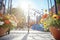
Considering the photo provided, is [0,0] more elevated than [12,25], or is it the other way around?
[0,0]

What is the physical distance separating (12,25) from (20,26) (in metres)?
8.29

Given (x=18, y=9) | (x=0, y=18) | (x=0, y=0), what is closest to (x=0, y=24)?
(x=0, y=18)

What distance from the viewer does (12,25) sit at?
482 cm

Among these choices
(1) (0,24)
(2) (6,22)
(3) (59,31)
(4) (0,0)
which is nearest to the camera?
(3) (59,31)

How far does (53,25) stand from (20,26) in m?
9.84

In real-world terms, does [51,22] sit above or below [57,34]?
above

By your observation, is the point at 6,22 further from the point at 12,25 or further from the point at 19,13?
the point at 19,13

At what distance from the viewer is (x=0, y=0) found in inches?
307

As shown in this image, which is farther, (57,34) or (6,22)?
(6,22)

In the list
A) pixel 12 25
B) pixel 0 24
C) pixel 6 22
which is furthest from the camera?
pixel 12 25

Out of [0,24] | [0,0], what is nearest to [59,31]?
[0,24]

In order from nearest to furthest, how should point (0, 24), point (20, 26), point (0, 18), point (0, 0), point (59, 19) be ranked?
1. point (59, 19)
2. point (0, 24)
3. point (0, 18)
4. point (0, 0)
5. point (20, 26)

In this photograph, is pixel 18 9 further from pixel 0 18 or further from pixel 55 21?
pixel 55 21

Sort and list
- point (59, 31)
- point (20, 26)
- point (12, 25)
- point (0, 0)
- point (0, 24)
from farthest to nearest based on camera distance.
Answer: point (20, 26)
point (0, 0)
point (12, 25)
point (0, 24)
point (59, 31)
